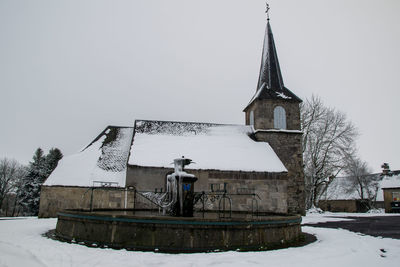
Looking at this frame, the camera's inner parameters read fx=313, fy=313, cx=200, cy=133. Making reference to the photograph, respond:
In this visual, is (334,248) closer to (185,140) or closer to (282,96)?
(185,140)

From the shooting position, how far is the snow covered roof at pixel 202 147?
2284 centimetres

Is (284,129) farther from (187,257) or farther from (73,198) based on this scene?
(187,257)

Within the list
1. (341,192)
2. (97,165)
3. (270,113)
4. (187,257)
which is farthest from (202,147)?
(341,192)

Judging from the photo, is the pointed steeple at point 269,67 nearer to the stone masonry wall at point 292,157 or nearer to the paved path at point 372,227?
the stone masonry wall at point 292,157

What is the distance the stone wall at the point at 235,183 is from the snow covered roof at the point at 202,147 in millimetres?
423

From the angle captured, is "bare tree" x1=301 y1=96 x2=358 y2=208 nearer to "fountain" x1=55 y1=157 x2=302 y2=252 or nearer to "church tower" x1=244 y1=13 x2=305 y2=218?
"church tower" x1=244 y1=13 x2=305 y2=218

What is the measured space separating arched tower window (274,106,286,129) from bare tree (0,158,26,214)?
43.7m

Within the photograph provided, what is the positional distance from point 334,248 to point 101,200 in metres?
16.1

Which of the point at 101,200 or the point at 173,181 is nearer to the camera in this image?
the point at 173,181

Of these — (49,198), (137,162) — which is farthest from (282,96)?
(49,198)

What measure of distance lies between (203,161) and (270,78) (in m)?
13.3

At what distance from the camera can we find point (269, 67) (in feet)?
105

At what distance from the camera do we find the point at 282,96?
29.5 m

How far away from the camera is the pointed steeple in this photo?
3133 centimetres
